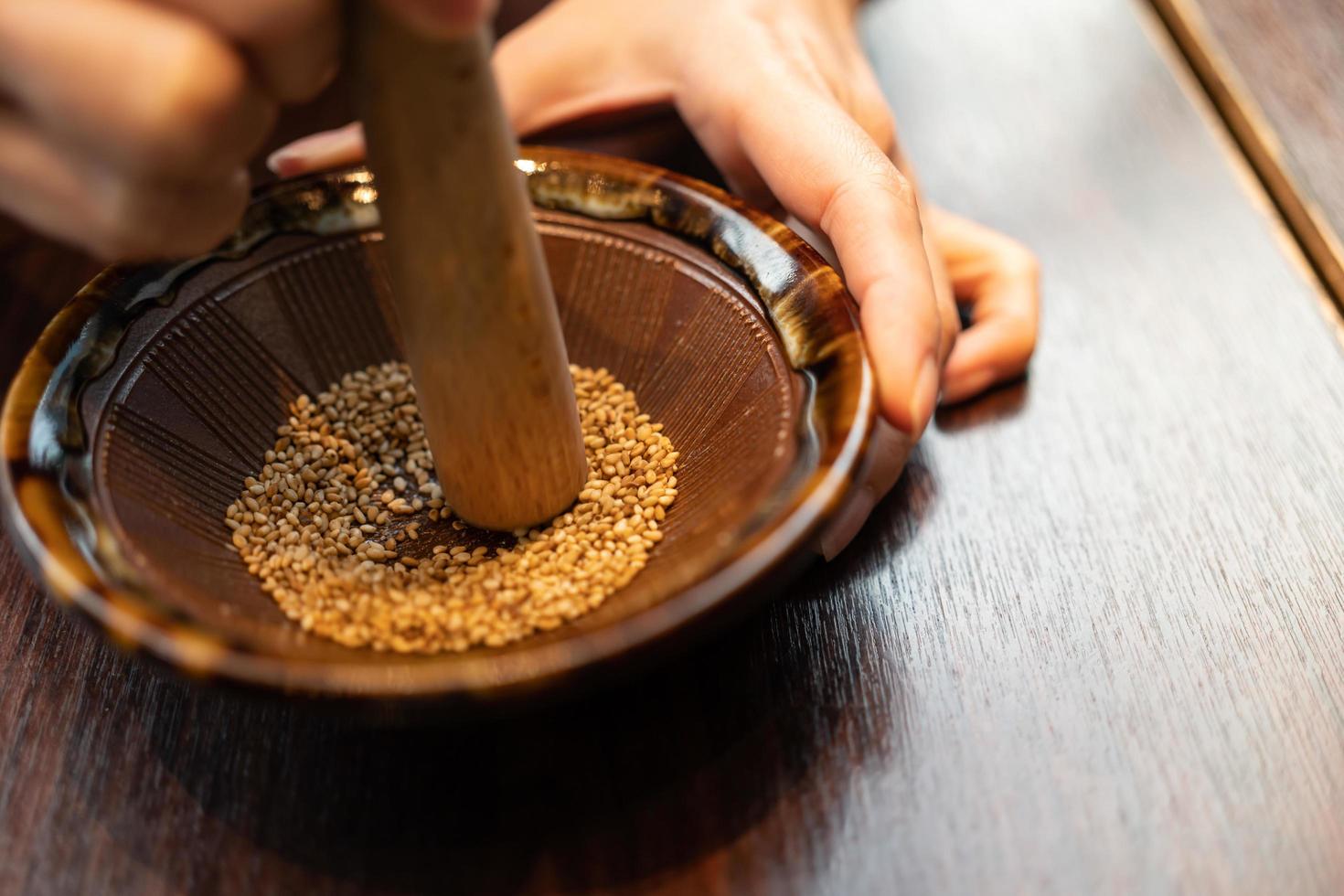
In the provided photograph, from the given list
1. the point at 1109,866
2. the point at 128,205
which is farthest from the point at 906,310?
the point at 128,205

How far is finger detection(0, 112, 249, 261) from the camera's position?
81 centimetres

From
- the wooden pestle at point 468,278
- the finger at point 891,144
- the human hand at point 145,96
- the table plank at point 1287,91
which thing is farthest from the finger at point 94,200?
the table plank at point 1287,91

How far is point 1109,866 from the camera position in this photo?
0.88 meters

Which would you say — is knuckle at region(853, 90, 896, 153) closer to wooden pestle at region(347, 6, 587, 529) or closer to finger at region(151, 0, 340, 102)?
wooden pestle at region(347, 6, 587, 529)

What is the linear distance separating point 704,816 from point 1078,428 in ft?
2.19

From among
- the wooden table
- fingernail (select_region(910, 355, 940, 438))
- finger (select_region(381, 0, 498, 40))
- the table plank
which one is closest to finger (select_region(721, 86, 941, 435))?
fingernail (select_region(910, 355, 940, 438))

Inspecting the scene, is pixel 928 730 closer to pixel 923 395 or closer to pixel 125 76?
pixel 923 395

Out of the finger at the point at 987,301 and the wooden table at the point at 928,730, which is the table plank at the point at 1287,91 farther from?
the finger at the point at 987,301

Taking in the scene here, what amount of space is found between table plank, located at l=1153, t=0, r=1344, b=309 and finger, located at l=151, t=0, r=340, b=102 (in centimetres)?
129

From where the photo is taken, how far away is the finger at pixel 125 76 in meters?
0.74

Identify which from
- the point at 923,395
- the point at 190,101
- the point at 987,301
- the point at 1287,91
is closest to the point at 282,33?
the point at 190,101

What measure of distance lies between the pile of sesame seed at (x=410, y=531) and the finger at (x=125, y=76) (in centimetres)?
39

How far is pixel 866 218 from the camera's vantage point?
1.10 meters

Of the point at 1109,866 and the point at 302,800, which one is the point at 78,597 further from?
the point at 1109,866
